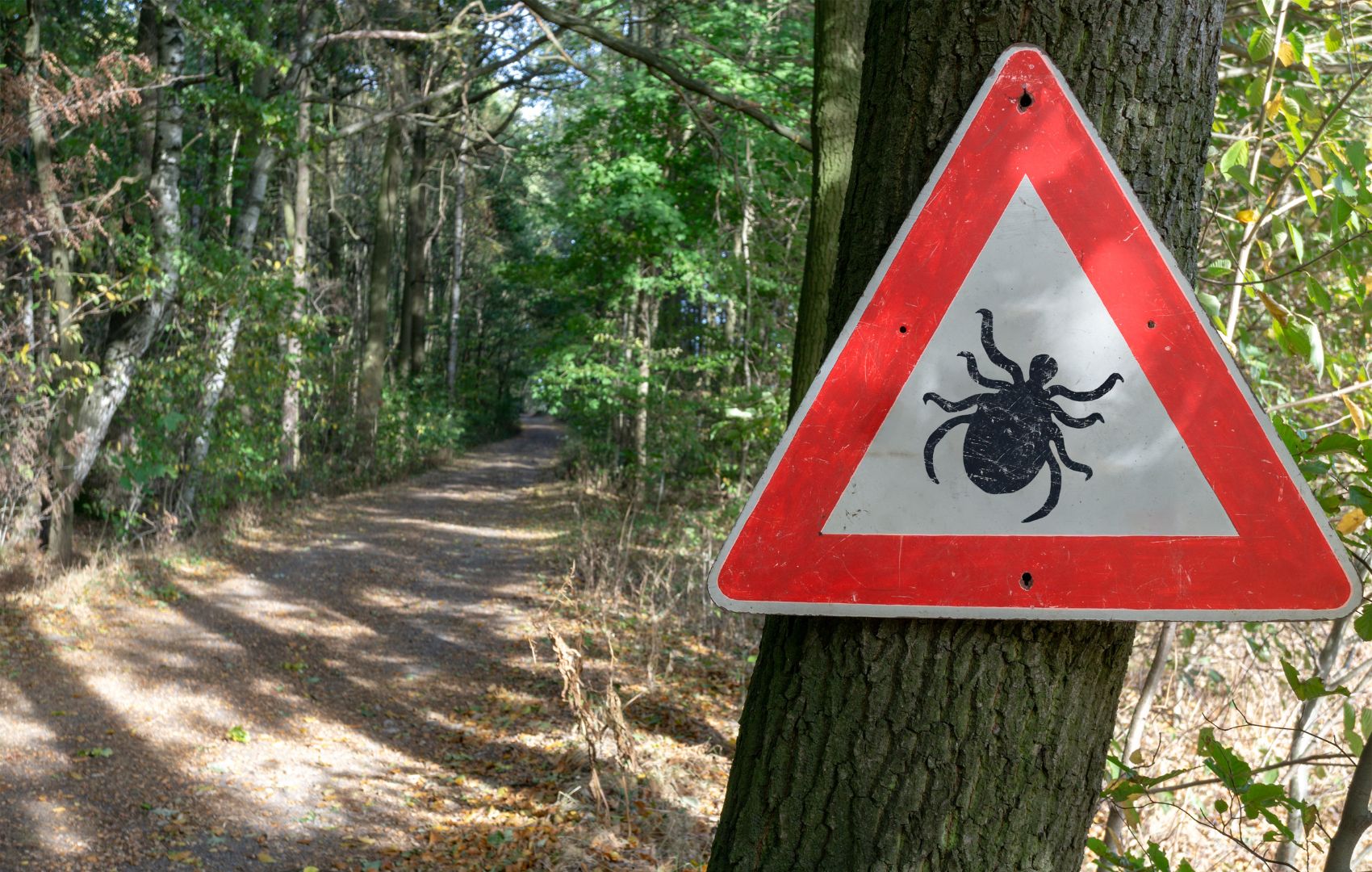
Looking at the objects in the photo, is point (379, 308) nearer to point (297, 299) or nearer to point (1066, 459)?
point (297, 299)

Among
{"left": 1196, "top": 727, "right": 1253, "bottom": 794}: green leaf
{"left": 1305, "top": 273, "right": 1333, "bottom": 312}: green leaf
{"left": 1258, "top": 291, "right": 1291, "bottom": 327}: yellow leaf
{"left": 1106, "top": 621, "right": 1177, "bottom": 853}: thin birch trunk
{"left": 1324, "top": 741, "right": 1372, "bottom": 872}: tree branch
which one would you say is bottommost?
{"left": 1106, "top": 621, "right": 1177, "bottom": 853}: thin birch trunk

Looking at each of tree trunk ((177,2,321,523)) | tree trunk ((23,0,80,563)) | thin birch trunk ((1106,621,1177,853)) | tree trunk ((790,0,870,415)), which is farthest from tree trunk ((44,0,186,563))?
thin birch trunk ((1106,621,1177,853))

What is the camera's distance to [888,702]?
1.55 meters

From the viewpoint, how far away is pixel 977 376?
1.53 metres

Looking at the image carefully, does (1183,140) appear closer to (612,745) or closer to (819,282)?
(819,282)

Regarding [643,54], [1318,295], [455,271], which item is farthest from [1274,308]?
[455,271]

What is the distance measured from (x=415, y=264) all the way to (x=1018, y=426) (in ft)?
82.5

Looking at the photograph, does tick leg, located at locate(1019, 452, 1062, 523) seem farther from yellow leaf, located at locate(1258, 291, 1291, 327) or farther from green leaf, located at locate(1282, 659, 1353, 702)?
yellow leaf, located at locate(1258, 291, 1291, 327)

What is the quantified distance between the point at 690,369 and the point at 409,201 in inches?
513

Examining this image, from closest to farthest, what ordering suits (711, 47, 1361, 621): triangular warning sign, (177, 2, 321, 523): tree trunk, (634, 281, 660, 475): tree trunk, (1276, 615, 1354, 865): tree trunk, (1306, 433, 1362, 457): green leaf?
(711, 47, 1361, 621): triangular warning sign → (1306, 433, 1362, 457): green leaf → (1276, 615, 1354, 865): tree trunk → (177, 2, 321, 523): tree trunk → (634, 281, 660, 475): tree trunk

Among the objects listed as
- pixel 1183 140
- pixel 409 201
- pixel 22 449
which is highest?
pixel 409 201

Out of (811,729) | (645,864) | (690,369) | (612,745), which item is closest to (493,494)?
(690,369)

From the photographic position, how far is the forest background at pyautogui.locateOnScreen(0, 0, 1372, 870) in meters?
3.25

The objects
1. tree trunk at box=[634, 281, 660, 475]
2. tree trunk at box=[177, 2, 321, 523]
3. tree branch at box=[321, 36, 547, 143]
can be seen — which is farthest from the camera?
tree trunk at box=[634, 281, 660, 475]
